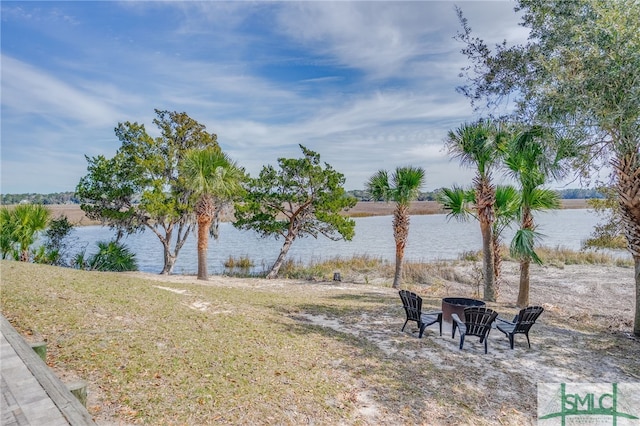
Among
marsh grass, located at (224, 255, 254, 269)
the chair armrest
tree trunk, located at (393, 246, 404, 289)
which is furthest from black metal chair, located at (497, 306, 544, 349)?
marsh grass, located at (224, 255, 254, 269)

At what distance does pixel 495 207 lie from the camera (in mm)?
11477

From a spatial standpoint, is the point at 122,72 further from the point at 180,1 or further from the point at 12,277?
the point at 12,277

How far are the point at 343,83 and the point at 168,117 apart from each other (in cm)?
844

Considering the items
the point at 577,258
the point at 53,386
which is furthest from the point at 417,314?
the point at 577,258

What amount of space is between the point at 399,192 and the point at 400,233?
1648 mm

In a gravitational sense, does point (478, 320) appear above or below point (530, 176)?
below

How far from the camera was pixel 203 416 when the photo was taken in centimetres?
320

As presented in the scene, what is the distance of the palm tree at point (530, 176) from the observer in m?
7.36

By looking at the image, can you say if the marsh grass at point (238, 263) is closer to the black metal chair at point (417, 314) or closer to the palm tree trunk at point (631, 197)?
the black metal chair at point (417, 314)

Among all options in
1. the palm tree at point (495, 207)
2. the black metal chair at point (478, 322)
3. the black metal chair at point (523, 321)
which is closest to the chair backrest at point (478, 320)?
the black metal chair at point (478, 322)

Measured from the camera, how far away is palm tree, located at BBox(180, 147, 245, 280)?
12328 millimetres

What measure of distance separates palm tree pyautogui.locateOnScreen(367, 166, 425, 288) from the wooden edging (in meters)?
12.0

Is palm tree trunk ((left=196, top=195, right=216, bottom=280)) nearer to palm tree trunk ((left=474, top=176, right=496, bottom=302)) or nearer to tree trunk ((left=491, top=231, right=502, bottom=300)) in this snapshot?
palm tree trunk ((left=474, top=176, right=496, bottom=302))

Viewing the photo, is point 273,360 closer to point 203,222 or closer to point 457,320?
point 457,320
